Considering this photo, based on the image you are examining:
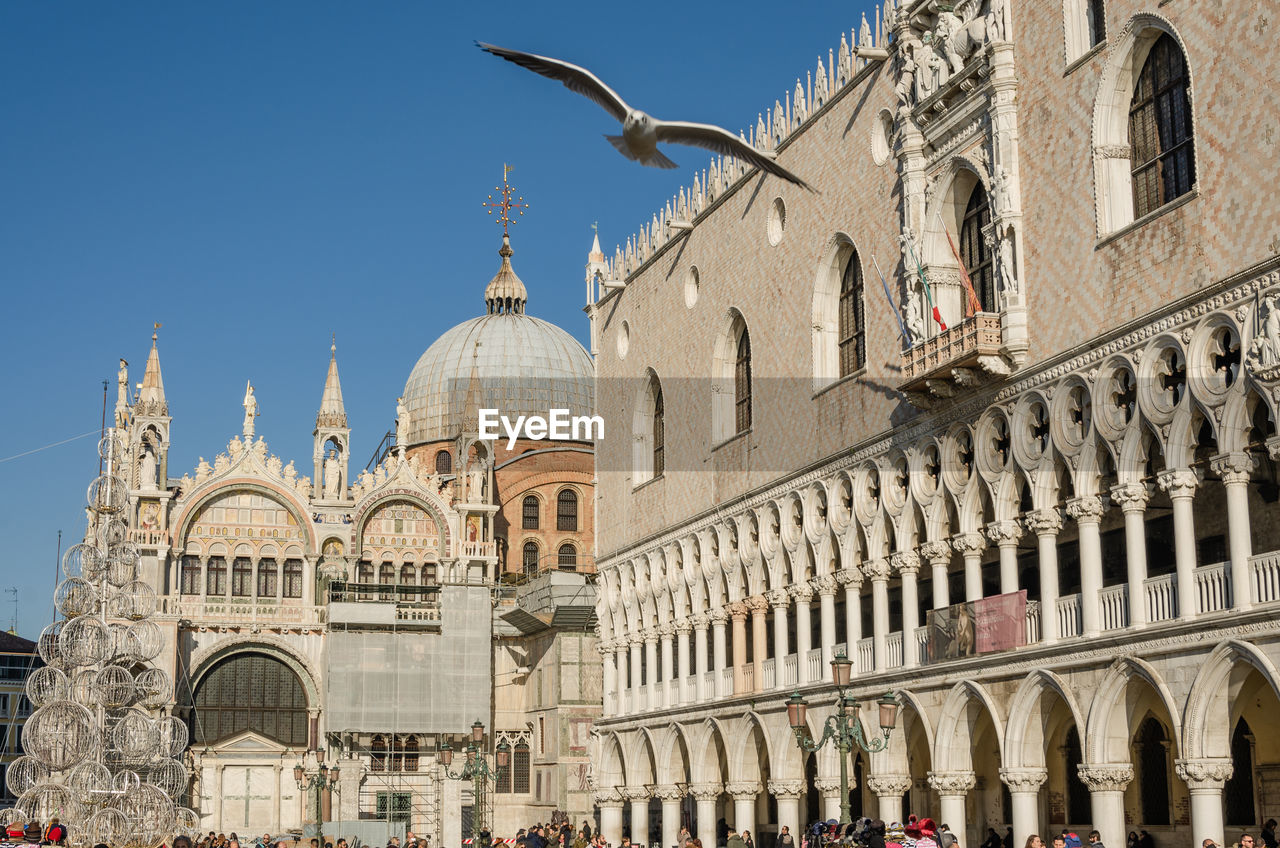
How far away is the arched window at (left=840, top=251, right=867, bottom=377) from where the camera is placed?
28703 mm

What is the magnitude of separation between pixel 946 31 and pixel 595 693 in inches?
908

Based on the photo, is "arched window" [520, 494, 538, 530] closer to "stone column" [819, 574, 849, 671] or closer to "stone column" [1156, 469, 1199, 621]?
"stone column" [819, 574, 849, 671]

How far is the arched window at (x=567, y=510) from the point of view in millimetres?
53562

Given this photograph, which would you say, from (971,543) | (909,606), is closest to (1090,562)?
(971,543)

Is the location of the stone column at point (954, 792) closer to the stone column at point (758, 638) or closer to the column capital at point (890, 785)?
the column capital at point (890, 785)

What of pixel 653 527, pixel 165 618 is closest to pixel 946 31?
pixel 653 527

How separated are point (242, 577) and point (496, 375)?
14252 millimetres

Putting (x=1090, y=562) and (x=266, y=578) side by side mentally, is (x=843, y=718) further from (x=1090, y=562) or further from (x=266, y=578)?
(x=266, y=578)

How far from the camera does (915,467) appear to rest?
25.8 meters

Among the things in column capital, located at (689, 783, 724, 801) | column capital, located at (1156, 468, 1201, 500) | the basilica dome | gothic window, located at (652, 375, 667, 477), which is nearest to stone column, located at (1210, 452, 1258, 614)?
column capital, located at (1156, 468, 1201, 500)

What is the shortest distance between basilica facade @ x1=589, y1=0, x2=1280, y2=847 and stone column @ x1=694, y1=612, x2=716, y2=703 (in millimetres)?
111

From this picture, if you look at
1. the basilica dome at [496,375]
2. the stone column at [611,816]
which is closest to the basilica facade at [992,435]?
the stone column at [611,816]

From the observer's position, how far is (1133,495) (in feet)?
67.5

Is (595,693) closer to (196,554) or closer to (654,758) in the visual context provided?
(654,758)
